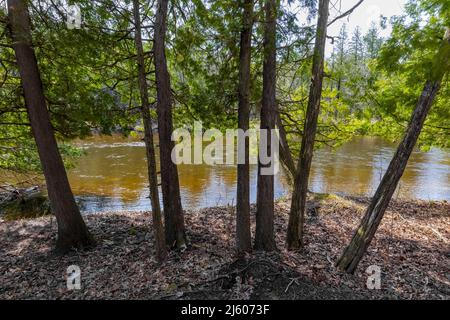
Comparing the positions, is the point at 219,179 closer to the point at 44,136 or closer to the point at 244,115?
the point at 44,136

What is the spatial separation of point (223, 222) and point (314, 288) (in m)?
3.12

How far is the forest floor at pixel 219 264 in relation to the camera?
451 centimetres

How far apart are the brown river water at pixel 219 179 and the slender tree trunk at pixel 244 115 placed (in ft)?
17.1

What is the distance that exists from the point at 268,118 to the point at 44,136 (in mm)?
4015

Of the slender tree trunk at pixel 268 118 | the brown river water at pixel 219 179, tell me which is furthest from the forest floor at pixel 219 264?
the brown river water at pixel 219 179

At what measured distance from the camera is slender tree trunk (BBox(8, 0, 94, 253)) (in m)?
5.03

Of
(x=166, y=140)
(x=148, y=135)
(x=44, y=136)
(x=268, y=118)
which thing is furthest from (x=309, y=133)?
(x=44, y=136)

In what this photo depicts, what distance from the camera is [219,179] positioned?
1600cm

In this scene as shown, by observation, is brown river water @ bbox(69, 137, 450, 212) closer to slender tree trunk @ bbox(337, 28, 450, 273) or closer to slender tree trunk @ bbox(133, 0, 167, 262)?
slender tree trunk @ bbox(133, 0, 167, 262)

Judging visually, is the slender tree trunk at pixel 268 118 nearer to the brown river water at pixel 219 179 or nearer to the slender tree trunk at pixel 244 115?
the slender tree trunk at pixel 244 115

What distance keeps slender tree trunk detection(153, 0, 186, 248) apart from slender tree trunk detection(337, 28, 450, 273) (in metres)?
2.94

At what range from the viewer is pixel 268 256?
522 centimetres
